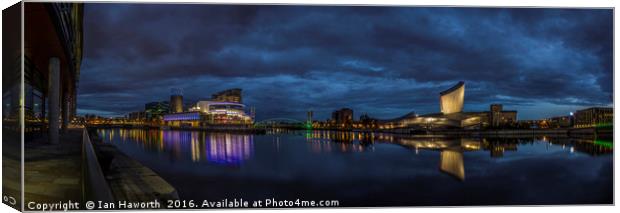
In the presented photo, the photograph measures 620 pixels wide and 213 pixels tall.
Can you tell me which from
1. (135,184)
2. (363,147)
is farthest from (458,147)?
(135,184)

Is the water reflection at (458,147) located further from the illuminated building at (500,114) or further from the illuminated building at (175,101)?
the illuminated building at (175,101)

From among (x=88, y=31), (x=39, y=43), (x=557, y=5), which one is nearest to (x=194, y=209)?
(x=88, y=31)

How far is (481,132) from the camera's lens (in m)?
29.8

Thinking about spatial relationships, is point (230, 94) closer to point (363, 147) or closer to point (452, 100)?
point (363, 147)

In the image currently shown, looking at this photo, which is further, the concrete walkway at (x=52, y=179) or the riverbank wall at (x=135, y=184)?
the riverbank wall at (x=135, y=184)

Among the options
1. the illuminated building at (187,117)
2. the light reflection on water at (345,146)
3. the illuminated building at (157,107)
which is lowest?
the light reflection on water at (345,146)

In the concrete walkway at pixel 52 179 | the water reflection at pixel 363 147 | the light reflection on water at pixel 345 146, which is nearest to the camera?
the concrete walkway at pixel 52 179

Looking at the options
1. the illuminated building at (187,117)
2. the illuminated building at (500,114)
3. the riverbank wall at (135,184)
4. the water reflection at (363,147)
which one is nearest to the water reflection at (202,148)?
the water reflection at (363,147)

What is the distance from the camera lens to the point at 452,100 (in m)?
31.2

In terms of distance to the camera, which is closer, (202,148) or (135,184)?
(135,184)

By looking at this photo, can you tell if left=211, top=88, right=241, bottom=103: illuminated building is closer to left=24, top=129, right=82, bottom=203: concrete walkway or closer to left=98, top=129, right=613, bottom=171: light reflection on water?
left=98, top=129, right=613, bottom=171: light reflection on water

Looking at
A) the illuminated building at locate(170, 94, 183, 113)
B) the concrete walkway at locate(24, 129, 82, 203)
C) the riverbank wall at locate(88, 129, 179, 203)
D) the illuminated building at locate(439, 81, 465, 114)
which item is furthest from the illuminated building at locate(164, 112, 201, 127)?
the illuminated building at locate(439, 81, 465, 114)

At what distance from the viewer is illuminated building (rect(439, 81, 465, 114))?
99.6 feet

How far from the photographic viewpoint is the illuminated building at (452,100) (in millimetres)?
30359
